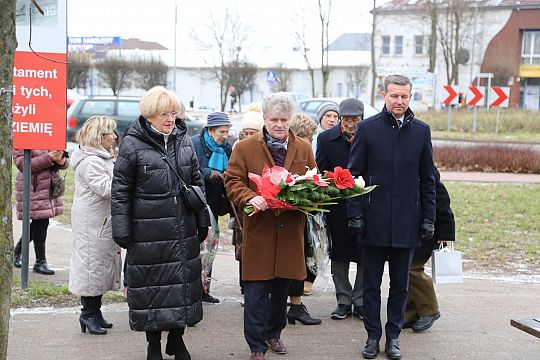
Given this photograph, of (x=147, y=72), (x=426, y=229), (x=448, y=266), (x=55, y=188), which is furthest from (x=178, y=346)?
(x=147, y=72)

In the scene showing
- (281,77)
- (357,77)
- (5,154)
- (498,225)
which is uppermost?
(357,77)

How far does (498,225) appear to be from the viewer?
1162cm

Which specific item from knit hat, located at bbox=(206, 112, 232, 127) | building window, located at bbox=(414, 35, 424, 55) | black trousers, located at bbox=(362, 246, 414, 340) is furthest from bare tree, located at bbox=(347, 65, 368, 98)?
black trousers, located at bbox=(362, 246, 414, 340)

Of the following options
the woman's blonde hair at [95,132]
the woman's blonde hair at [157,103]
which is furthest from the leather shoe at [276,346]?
the woman's blonde hair at [95,132]

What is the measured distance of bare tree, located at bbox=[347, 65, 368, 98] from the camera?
62075mm

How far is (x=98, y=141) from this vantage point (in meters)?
6.25

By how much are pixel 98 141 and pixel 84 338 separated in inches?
59.8

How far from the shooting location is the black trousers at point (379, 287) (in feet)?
19.3

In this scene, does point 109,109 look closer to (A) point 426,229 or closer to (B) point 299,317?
(B) point 299,317

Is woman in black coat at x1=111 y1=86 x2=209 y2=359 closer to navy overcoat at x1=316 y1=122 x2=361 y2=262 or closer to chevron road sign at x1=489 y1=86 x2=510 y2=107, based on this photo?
navy overcoat at x1=316 y1=122 x2=361 y2=262

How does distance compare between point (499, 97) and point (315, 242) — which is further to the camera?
point (499, 97)

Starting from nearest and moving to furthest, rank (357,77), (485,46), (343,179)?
(343,179), (357,77), (485,46)

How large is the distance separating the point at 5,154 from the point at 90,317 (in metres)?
2.48

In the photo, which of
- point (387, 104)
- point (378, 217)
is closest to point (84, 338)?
point (378, 217)
